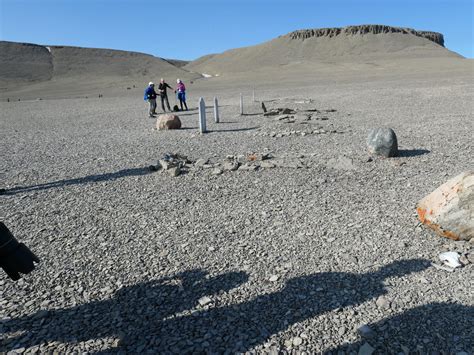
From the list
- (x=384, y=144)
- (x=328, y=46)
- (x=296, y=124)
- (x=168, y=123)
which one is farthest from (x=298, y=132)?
(x=328, y=46)

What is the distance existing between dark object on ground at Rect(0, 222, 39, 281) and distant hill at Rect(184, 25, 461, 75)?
122051 millimetres

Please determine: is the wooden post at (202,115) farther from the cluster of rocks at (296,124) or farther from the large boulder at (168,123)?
the cluster of rocks at (296,124)

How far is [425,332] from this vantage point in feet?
10.1

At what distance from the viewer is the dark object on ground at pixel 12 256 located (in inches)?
102

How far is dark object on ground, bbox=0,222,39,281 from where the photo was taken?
2.59m

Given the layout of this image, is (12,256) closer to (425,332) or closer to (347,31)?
(425,332)

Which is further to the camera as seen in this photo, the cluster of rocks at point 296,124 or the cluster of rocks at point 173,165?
the cluster of rocks at point 296,124

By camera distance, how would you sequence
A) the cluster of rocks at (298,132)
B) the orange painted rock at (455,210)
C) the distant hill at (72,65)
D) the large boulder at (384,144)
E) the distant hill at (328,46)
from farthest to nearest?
1. the distant hill at (328,46)
2. the distant hill at (72,65)
3. the cluster of rocks at (298,132)
4. the large boulder at (384,144)
5. the orange painted rock at (455,210)

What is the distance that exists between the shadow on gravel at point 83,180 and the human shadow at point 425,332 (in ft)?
21.1

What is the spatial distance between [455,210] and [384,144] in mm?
4138

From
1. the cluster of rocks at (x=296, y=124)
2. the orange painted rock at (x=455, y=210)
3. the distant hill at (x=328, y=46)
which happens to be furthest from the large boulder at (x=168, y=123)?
the distant hill at (x=328, y=46)

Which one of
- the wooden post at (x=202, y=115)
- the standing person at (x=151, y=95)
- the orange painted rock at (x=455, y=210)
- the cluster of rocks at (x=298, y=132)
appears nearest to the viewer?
the orange painted rock at (x=455, y=210)

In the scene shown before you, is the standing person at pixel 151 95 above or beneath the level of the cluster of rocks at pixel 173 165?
above

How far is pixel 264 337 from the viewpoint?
3.12m
